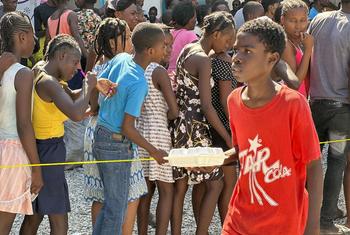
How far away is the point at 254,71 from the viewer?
3.77 meters

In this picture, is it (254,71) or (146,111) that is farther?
(146,111)

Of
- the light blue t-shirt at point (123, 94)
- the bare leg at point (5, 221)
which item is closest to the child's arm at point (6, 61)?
the light blue t-shirt at point (123, 94)

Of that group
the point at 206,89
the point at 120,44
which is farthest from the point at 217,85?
the point at 120,44

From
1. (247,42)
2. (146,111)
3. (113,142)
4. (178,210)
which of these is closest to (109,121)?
(113,142)

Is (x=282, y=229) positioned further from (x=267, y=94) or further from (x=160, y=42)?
(x=160, y=42)

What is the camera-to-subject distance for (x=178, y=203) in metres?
5.84

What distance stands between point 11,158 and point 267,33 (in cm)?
201

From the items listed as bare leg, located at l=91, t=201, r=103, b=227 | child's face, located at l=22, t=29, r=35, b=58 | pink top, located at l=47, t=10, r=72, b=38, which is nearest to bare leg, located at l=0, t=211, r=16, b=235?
bare leg, located at l=91, t=201, r=103, b=227

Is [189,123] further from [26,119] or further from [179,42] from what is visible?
[179,42]

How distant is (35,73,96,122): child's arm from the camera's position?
491 cm

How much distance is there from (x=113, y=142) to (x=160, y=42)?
0.74 metres

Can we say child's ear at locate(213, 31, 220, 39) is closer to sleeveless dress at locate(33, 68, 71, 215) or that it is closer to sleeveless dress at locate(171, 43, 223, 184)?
sleeveless dress at locate(171, 43, 223, 184)

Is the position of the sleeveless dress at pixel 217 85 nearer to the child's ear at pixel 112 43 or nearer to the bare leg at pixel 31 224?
the child's ear at pixel 112 43

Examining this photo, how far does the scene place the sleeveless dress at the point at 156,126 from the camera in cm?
567
